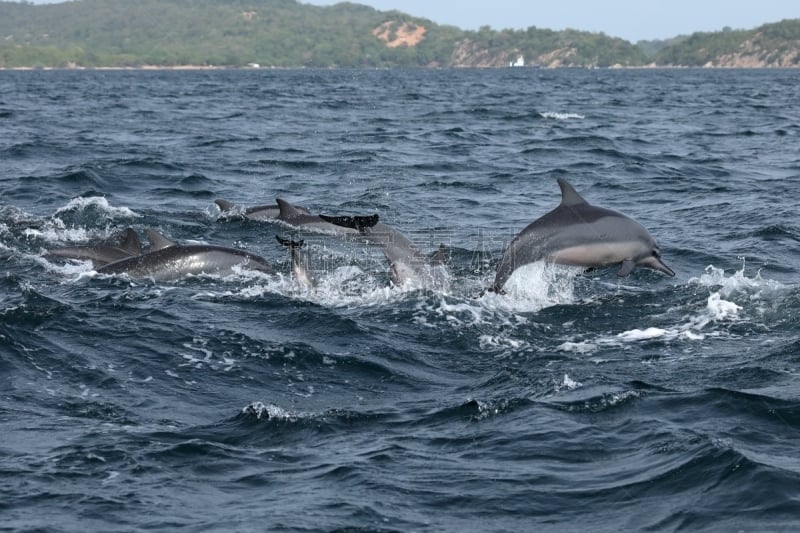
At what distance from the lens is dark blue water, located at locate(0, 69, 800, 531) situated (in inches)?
308

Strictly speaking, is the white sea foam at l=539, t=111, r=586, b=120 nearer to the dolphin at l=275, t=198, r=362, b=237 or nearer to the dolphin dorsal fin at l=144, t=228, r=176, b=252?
the dolphin at l=275, t=198, r=362, b=237

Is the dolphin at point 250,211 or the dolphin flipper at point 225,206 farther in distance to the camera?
the dolphin flipper at point 225,206

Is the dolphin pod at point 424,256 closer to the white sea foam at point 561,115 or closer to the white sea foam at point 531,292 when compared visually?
the white sea foam at point 531,292

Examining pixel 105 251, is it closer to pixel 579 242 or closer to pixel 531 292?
pixel 531 292

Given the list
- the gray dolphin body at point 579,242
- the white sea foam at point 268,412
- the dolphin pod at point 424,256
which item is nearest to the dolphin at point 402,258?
the dolphin pod at point 424,256

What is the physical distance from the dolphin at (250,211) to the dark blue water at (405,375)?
357 mm

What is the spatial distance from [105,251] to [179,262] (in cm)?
165

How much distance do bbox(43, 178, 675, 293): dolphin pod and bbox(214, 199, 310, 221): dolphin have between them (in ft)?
13.1

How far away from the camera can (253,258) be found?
51.3 ft

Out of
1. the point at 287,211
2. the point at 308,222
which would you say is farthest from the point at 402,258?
the point at 308,222

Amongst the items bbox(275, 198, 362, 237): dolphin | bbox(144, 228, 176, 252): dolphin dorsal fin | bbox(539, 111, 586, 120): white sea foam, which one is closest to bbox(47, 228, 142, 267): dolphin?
bbox(144, 228, 176, 252): dolphin dorsal fin

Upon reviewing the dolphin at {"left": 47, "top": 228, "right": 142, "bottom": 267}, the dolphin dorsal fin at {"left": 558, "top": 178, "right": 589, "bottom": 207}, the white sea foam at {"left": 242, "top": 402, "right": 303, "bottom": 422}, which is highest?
the dolphin dorsal fin at {"left": 558, "top": 178, "right": 589, "bottom": 207}

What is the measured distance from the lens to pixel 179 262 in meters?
15.3

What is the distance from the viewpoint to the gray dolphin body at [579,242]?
13617 mm
